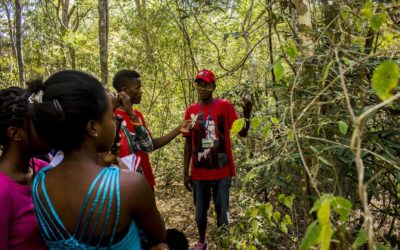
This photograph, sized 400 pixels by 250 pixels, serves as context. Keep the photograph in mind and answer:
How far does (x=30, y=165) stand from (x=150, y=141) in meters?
1.31

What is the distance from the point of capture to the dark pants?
147 inches

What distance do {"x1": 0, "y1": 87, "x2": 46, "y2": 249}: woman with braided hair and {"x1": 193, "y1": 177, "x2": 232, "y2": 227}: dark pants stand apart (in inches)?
88.8

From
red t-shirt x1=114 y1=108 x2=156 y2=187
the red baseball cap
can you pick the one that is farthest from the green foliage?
the red baseball cap

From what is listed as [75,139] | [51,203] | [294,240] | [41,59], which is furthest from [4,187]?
[41,59]

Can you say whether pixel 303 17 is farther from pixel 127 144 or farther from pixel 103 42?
pixel 103 42

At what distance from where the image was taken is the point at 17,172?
5.26 ft

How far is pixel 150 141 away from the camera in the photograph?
2986 mm

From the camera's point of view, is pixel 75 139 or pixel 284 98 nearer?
pixel 75 139

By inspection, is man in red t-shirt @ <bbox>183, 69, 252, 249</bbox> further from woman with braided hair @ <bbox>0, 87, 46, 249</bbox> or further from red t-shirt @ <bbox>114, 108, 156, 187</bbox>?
woman with braided hair @ <bbox>0, 87, 46, 249</bbox>

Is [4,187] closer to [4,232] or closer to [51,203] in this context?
[4,232]

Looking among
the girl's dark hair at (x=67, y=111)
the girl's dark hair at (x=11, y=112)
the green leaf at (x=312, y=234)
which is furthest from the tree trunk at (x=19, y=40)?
the green leaf at (x=312, y=234)

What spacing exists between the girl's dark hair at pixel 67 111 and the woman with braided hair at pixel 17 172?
0.29 m

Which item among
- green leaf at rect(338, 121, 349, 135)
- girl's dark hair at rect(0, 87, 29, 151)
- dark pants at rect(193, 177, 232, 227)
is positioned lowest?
dark pants at rect(193, 177, 232, 227)

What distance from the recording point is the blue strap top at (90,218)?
128cm
